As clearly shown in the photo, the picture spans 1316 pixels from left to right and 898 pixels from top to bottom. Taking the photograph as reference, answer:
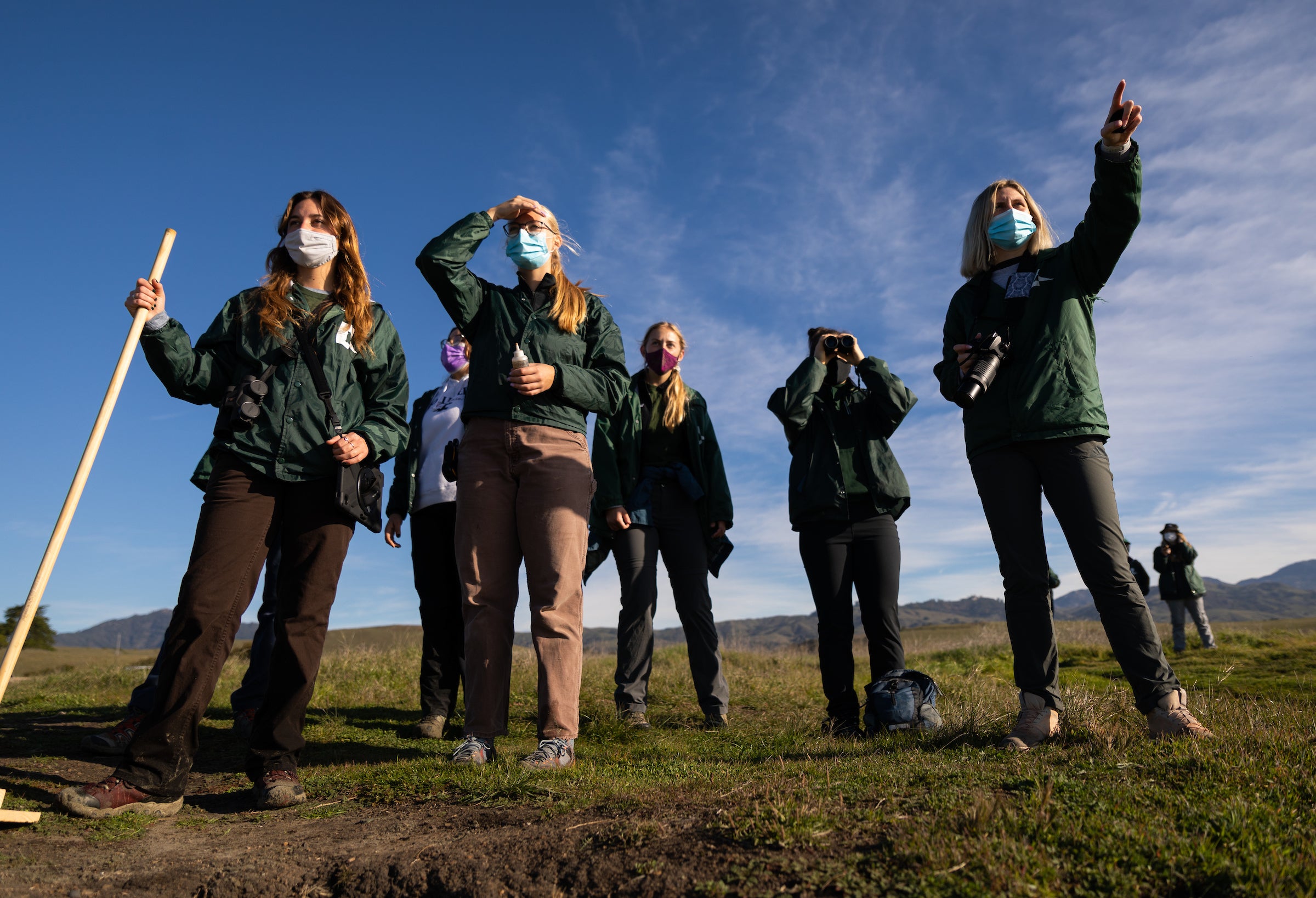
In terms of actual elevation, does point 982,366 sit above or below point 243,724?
above

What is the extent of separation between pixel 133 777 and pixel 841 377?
4362mm

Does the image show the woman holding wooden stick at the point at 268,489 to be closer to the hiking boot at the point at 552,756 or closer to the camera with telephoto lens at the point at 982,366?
the hiking boot at the point at 552,756

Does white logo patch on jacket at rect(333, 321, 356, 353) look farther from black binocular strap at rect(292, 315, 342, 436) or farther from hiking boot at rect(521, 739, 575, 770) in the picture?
hiking boot at rect(521, 739, 575, 770)

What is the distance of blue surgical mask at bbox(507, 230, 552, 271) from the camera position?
415 cm

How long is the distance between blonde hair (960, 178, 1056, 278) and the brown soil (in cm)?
306

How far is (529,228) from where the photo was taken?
4.21m

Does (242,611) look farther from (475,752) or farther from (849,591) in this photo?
(849,591)

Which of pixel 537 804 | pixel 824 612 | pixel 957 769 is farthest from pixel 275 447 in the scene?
pixel 824 612

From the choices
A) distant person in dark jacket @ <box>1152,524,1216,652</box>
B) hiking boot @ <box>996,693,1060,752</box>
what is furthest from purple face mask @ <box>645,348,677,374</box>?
distant person in dark jacket @ <box>1152,524,1216,652</box>

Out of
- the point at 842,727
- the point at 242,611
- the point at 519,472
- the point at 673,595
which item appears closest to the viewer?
the point at 242,611

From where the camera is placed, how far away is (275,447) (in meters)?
3.42

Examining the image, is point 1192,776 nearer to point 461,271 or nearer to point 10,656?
point 461,271

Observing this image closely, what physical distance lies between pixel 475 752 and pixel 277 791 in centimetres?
80

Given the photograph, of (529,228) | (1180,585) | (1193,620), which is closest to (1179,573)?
(1180,585)
